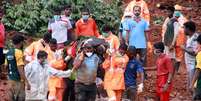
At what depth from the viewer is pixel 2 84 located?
55.6ft

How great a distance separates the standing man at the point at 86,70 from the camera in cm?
1335

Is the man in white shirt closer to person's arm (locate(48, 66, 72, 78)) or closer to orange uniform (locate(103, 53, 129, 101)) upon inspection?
person's arm (locate(48, 66, 72, 78))

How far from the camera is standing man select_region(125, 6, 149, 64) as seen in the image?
15680 mm

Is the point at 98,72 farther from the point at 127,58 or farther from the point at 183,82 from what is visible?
the point at 183,82

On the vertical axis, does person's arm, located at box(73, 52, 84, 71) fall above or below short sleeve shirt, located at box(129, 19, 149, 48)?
below

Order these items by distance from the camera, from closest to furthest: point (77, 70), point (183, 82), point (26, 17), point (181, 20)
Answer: point (77, 70)
point (181, 20)
point (183, 82)
point (26, 17)

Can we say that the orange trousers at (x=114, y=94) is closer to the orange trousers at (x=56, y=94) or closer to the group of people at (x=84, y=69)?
the group of people at (x=84, y=69)

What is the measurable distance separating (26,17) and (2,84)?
11.4 feet

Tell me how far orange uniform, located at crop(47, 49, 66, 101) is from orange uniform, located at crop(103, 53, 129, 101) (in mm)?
851

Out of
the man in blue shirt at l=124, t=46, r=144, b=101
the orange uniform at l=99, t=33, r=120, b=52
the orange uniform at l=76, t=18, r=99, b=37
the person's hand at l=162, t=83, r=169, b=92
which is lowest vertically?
the person's hand at l=162, t=83, r=169, b=92

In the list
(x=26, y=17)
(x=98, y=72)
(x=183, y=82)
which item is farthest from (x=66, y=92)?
(x=26, y=17)

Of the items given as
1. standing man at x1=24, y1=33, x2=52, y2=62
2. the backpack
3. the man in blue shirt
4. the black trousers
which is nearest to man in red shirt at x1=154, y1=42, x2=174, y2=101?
the man in blue shirt

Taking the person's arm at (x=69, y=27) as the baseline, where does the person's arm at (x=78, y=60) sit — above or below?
below

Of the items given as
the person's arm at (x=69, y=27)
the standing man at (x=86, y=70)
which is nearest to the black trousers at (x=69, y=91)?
the standing man at (x=86, y=70)
